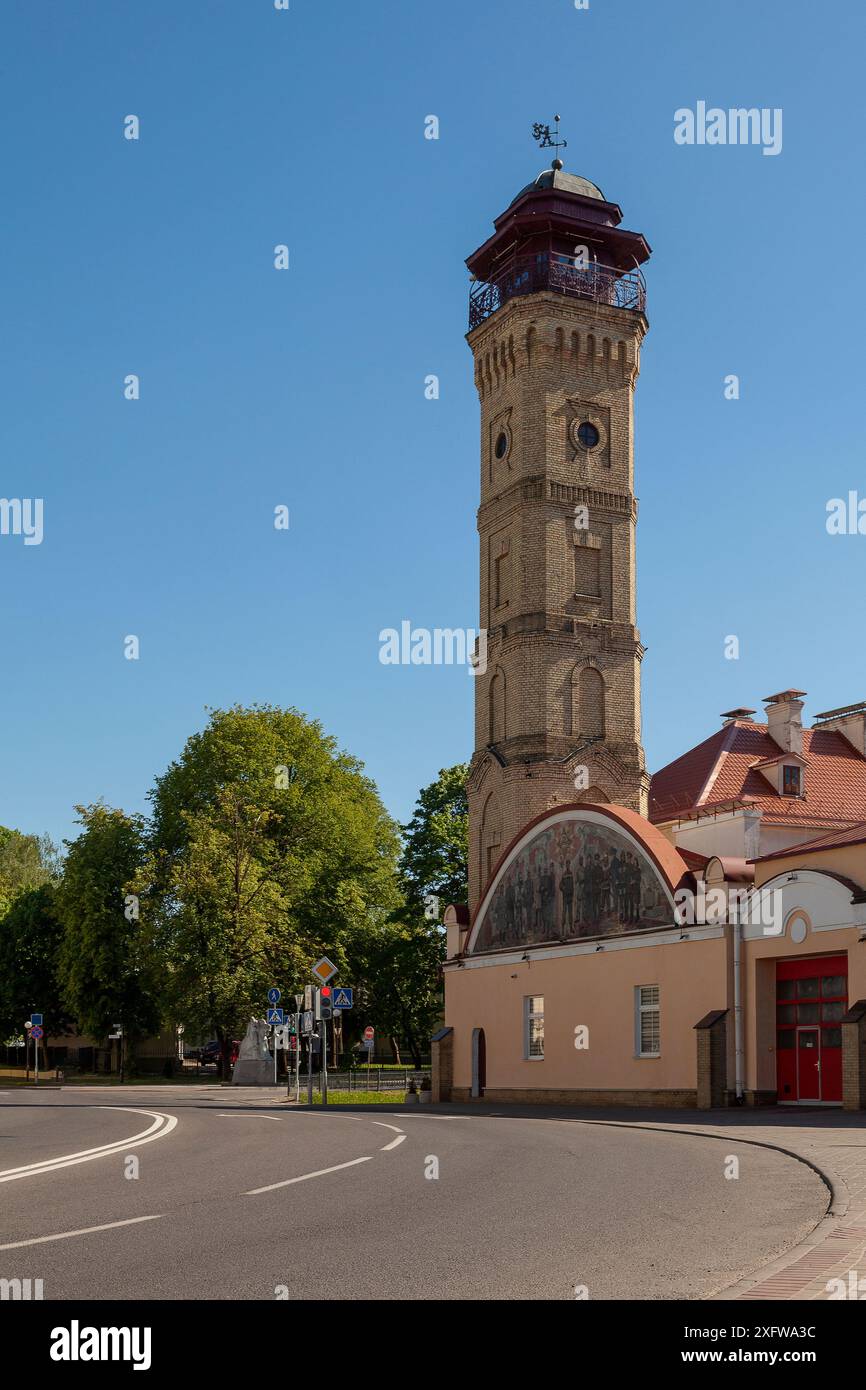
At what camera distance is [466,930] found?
44656 mm

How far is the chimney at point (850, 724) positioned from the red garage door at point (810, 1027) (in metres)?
23.7

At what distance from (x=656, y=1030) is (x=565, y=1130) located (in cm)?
1171

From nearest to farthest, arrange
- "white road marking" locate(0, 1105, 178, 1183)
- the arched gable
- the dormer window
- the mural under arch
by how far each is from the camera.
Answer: "white road marking" locate(0, 1105, 178, 1183), the arched gable, the mural under arch, the dormer window

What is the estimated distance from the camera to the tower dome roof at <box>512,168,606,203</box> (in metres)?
54.7

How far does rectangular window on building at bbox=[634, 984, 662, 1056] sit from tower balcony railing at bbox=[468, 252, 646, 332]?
28509mm

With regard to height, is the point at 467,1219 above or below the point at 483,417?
below

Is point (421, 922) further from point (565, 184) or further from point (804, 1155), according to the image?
point (804, 1155)

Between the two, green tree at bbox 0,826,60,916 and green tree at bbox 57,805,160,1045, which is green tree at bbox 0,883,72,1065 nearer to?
green tree at bbox 57,805,160,1045

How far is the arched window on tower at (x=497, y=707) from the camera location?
50.8 meters

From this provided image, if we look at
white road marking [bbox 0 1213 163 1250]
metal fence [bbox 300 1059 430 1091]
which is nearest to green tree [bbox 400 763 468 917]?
metal fence [bbox 300 1059 430 1091]

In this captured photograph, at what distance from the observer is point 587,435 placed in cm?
5247
